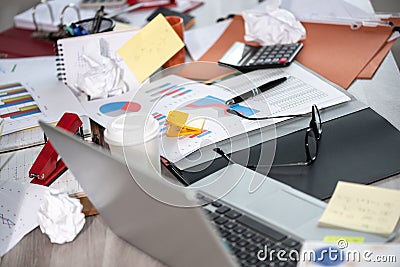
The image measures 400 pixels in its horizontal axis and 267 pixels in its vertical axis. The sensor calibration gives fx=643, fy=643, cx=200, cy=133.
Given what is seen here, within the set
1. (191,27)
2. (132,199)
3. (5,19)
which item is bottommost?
(5,19)

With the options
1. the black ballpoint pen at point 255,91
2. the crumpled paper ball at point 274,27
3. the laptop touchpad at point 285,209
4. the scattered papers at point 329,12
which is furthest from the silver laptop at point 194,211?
the scattered papers at point 329,12

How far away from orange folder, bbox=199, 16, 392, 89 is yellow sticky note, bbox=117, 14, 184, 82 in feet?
0.49

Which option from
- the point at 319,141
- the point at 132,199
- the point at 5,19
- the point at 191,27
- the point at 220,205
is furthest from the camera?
the point at 5,19

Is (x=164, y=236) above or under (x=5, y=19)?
above

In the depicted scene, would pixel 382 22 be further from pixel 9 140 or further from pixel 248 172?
pixel 9 140

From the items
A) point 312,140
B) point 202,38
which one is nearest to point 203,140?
point 312,140

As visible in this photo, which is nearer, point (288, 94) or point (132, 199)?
point (132, 199)

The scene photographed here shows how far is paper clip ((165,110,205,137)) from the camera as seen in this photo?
1.24 m

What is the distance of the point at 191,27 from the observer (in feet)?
6.00

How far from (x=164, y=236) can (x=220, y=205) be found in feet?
0.48

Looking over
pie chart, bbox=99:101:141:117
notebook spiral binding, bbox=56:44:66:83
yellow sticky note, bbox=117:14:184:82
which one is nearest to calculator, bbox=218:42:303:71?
yellow sticky note, bbox=117:14:184:82

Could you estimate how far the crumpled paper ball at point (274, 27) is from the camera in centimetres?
162

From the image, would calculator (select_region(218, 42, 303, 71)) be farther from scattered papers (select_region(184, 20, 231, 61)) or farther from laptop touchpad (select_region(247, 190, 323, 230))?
laptop touchpad (select_region(247, 190, 323, 230))

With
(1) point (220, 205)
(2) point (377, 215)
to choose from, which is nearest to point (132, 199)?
(1) point (220, 205)
